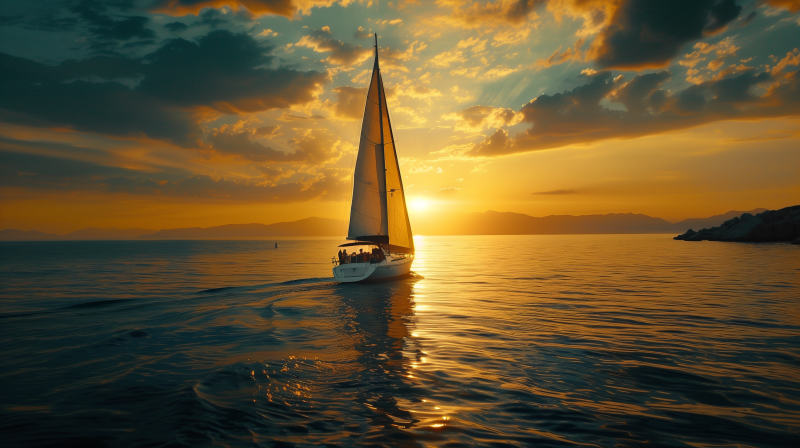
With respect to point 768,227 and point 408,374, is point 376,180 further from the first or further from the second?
point 768,227

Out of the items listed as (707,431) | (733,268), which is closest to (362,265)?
(707,431)

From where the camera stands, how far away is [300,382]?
375 inches

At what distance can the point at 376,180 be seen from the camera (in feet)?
111

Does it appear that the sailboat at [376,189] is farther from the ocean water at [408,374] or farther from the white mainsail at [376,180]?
the ocean water at [408,374]

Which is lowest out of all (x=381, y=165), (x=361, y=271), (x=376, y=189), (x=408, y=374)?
(x=408, y=374)

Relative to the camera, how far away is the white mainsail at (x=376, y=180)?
3338 centimetres

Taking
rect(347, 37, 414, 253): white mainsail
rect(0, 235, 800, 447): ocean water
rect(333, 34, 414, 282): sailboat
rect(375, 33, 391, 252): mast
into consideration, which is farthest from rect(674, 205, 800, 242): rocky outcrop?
rect(375, 33, 391, 252): mast

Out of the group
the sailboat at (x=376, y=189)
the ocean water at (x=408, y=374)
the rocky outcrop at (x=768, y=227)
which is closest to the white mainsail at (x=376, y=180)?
the sailboat at (x=376, y=189)

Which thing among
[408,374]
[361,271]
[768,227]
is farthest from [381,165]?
[768,227]

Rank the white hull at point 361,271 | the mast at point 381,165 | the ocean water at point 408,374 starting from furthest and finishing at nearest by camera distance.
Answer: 1. the mast at point 381,165
2. the white hull at point 361,271
3. the ocean water at point 408,374

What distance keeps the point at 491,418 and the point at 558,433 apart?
127 centimetres

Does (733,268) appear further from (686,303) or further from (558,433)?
(558,433)

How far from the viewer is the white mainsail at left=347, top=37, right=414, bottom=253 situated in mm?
33375

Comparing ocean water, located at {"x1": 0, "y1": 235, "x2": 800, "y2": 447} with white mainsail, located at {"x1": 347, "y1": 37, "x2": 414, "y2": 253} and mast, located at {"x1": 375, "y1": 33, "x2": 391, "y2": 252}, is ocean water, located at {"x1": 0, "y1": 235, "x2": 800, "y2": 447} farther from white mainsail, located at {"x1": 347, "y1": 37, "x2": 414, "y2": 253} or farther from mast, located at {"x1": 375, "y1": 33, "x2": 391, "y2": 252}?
mast, located at {"x1": 375, "y1": 33, "x2": 391, "y2": 252}
